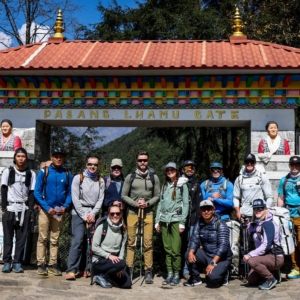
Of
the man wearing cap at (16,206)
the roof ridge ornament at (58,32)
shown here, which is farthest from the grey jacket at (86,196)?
the roof ridge ornament at (58,32)

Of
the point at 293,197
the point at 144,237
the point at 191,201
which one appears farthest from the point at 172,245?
the point at 293,197

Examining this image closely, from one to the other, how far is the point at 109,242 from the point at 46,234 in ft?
3.76

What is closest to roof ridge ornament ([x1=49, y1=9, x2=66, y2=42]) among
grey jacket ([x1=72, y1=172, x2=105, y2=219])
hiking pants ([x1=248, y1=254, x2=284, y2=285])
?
grey jacket ([x1=72, y1=172, x2=105, y2=219])

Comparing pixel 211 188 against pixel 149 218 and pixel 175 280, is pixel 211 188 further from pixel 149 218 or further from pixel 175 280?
pixel 175 280

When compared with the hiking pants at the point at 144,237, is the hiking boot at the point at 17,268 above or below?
below

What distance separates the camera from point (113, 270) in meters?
6.44

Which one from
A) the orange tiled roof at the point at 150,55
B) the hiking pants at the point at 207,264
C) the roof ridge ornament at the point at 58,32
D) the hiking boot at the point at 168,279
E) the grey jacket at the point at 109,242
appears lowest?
the hiking boot at the point at 168,279

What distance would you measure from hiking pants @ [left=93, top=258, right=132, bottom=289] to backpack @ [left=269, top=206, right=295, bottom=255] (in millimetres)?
2239

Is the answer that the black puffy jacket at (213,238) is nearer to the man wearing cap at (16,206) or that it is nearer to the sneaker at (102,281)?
the sneaker at (102,281)

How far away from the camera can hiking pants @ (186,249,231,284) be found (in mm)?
6453

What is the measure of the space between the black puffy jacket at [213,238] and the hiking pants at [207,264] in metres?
0.06

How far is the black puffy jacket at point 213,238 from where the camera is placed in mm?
6508

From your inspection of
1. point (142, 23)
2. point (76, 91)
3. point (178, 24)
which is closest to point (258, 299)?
point (76, 91)

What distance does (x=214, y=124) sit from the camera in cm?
900
